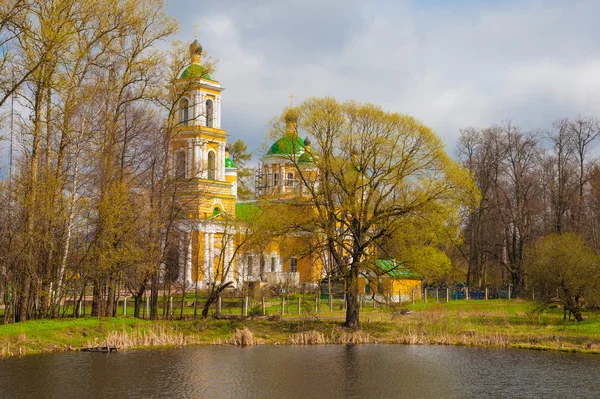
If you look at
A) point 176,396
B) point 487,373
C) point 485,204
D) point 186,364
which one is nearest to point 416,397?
point 487,373

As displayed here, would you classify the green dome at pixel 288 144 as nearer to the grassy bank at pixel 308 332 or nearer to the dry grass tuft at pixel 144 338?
the grassy bank at pixel 308 332

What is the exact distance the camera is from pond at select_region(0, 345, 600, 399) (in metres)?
18.5

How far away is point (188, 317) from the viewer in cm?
3450

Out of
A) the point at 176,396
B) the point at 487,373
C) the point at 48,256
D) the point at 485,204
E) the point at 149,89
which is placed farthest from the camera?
the point at 485,204

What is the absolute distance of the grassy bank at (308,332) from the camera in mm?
25920

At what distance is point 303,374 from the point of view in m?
21.3

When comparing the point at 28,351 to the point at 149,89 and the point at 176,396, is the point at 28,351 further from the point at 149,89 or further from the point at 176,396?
the point at 149,89

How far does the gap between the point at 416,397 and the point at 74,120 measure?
18961 millimetres

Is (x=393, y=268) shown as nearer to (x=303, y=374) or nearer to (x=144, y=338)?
(x=303, y=374)

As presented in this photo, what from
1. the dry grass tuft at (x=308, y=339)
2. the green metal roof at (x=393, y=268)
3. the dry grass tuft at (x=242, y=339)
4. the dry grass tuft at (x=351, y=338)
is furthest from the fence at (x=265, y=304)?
the dry grass tuft at (x=242, y=339)

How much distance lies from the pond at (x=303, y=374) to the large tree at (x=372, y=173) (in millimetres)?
6434

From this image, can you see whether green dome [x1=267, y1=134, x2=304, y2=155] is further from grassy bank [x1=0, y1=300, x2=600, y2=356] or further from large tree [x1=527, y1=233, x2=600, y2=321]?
large tree [x1=527, y1=233, x2=600, y2=321]

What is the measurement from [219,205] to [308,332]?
31023 mm

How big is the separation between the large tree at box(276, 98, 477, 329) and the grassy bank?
2.11 metres
